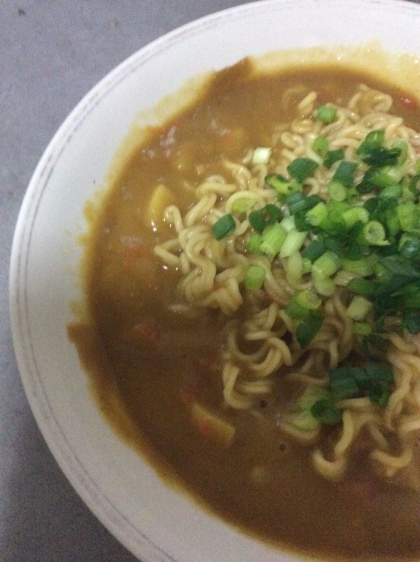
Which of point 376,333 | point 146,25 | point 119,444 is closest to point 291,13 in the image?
point 146,25

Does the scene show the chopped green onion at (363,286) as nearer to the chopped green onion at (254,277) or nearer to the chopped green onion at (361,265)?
the chopped green onion at (361,265)

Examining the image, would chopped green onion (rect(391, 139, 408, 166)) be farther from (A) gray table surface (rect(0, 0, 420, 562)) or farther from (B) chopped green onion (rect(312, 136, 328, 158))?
(A) gray table surface (rect(0, 0, 420, 562))

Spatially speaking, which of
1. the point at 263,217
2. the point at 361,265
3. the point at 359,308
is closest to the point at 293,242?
the point at 263,217

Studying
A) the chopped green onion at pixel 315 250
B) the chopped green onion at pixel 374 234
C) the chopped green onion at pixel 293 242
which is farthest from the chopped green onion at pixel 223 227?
A: the chopped green onion at pixel 374 234

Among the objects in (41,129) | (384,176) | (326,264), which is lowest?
(326,264)

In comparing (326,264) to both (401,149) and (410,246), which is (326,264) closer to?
(410,246)

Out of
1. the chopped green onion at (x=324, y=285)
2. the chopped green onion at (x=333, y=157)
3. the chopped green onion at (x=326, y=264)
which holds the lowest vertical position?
the chopped green onion at (x=324, y=285)

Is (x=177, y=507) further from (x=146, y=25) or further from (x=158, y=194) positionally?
(x=146, y=25)
